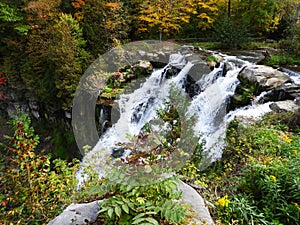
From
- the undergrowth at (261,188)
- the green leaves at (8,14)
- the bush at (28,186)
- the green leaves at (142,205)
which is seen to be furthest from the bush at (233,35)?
the green leaves at (142,205)

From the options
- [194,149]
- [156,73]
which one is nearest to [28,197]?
[194,149]

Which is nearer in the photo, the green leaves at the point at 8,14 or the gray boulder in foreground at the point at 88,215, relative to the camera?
the gray boulder in foreground at the point at 88,215

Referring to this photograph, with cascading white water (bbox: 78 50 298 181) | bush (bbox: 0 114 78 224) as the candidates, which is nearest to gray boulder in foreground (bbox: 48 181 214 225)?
bush (bbox: 0 114 78 224)

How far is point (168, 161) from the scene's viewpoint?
1918 mm

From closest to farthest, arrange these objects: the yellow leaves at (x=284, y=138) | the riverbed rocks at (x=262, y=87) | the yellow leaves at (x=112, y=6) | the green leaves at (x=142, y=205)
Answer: the green leaves at (x=142, y=205)
the yellow leaves at (x=284, y=138)
the riverbed rocks at (x=262, y=87)
the yellow leaves at (x=112, y=6)

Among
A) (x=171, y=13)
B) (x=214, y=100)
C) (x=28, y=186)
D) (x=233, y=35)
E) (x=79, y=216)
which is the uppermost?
(x=171, y=13)

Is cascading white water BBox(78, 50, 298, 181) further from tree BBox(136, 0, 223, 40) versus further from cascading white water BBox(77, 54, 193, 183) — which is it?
tree BBox(136, 0, 223, 40)

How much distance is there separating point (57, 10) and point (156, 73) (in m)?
5.01

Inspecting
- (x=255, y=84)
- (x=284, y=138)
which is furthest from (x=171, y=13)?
(x=284, y=138)

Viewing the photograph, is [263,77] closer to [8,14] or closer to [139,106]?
[139,106]

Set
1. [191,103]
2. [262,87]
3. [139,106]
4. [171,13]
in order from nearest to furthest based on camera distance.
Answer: [191,103], [262,87], [139,106], [171,13]

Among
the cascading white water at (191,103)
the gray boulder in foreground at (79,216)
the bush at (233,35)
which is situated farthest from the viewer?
the bush at (233,35)

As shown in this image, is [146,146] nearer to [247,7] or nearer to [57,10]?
[57,10]

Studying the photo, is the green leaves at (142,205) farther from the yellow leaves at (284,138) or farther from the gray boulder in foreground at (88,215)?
the yellow leaves at (284,138)
